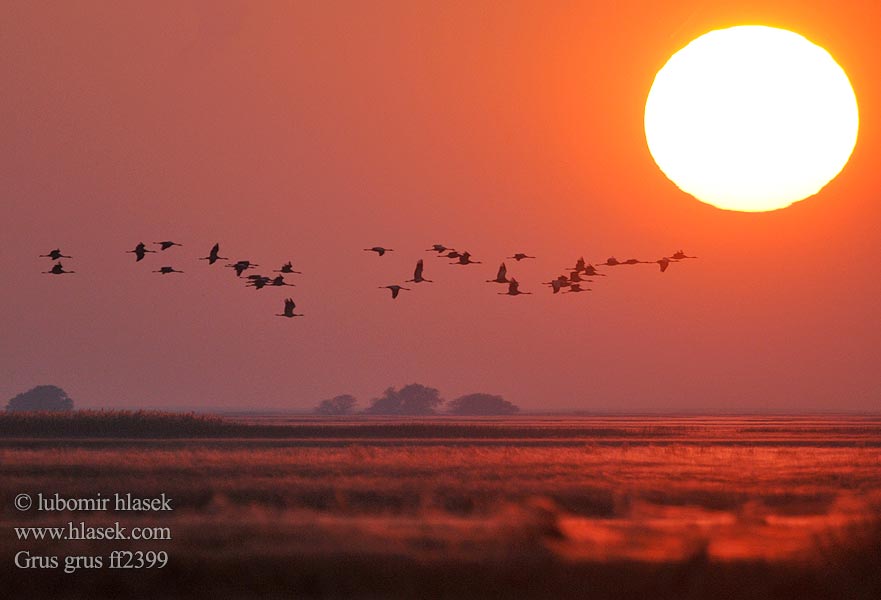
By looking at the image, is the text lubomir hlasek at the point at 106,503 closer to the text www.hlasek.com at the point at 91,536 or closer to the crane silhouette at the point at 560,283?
the text www.hlasek.com at the point at 91,536

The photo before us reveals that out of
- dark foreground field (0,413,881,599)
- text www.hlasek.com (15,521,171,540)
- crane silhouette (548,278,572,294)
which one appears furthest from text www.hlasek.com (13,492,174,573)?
crane silhouette (548,278,572,294)

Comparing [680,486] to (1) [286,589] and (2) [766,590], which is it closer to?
(2) [766,590]

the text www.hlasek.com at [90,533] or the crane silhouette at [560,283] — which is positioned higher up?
the crane silhouette at [560,283]

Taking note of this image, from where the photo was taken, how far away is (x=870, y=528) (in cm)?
3142

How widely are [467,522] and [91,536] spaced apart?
799cm

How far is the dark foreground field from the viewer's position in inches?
1093

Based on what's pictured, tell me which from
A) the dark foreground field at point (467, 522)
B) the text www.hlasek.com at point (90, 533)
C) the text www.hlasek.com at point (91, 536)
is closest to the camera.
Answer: the dark foreground field at point (467, 522)

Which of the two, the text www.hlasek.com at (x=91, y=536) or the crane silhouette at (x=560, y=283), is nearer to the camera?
the text www.hlasek.com at (x=91, y=536)

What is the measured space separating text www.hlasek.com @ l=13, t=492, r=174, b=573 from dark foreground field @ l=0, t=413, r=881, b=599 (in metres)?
0.22

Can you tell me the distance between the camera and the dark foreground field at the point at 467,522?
27766 mm

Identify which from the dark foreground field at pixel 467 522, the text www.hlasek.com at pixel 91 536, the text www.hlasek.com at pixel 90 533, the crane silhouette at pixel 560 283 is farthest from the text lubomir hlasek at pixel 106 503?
the crane silhouette at pixel 560 283

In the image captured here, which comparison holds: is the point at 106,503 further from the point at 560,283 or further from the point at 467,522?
the point at 560,283

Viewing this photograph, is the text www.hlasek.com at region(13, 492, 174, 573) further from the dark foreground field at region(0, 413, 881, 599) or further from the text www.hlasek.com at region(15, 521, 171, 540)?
the dark foreground field at region(0, 413, 881, 599)

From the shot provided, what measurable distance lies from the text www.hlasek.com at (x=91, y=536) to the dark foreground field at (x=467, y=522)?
8.6 inches
